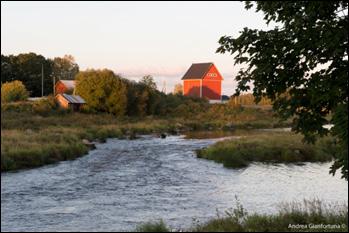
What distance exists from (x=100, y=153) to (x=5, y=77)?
60.7 metres

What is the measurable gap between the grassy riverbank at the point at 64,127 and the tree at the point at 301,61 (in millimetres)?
1630

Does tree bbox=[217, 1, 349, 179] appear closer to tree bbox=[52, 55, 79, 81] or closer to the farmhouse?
the farmhouse

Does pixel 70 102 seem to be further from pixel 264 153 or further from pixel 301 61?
pixel 301 61

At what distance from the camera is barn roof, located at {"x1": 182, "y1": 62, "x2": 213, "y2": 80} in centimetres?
11456

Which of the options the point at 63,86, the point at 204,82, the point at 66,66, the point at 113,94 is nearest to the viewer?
the point at 113,94

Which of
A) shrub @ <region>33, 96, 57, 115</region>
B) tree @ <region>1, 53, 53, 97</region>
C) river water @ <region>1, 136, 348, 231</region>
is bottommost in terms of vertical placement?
river water @ <region>1, 136, 348, 231</region>

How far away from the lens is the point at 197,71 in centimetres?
11681

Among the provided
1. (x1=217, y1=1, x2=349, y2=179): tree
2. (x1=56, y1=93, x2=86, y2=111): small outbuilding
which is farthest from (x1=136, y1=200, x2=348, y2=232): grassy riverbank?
(x1=56, y1=93, x2=86, y2=111): small outbuilding

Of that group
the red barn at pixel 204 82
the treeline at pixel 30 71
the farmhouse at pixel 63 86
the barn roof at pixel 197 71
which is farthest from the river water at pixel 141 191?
the barn roof at pixel 197 71

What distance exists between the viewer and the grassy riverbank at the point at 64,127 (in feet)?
97.0

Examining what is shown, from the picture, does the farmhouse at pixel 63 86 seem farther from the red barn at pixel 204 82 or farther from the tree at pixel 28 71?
the red barn at pixel 204 82

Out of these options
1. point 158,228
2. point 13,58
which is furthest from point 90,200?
point 13,58

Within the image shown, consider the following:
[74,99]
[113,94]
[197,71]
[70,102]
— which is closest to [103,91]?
[113,94]

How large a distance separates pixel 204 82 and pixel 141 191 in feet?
310
